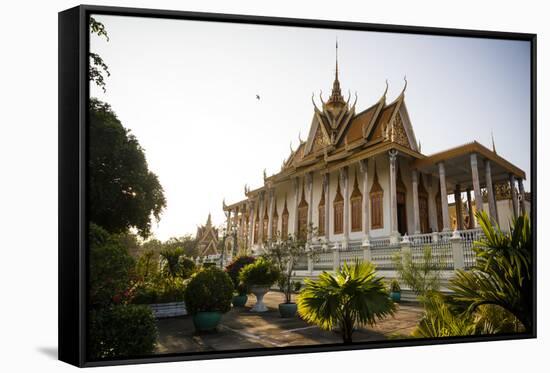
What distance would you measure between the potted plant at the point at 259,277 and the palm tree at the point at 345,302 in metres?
0.49

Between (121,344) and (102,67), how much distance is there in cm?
315

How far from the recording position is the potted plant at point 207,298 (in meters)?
6.80

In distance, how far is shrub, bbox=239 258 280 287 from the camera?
7434mm

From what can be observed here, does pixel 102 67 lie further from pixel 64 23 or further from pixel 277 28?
pixel 277 28

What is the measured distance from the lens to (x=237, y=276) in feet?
24.3

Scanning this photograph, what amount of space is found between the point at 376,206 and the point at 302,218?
4.04 feet

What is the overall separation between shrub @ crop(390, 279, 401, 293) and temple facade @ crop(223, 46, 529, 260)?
0.74m

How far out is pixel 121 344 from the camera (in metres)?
6.18

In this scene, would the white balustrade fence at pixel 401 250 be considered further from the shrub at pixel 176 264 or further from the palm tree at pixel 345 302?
the shrub at pixel 176 264

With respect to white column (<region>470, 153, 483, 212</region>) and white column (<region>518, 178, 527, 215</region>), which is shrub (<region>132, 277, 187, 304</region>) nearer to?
white column (<region>470, 153, 483, 212</region>)

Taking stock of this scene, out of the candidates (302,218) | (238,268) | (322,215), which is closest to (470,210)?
(322,215)

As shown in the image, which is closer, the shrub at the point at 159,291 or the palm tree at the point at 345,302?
the shrub at the point at 159,291

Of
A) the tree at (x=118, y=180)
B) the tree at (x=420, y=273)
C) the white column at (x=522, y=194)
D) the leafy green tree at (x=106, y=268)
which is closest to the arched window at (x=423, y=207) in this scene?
the tree at (x=420, y=273)

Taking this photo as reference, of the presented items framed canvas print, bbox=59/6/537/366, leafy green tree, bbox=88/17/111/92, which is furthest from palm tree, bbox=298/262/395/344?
leafy green tree, bbox=88/17/111/92
